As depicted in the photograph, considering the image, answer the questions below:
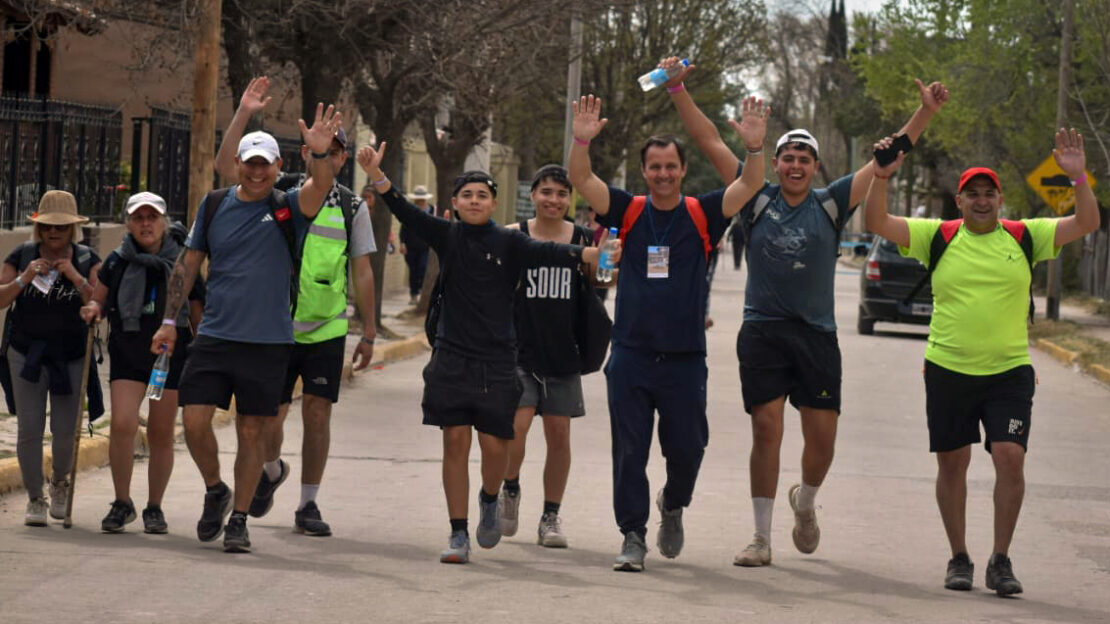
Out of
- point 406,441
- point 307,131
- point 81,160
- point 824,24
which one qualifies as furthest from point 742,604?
point 824,24

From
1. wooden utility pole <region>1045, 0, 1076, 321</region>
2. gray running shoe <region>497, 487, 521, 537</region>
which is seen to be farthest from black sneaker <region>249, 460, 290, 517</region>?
wooden utility pole <region>1045, 0, 1076, 321</region>

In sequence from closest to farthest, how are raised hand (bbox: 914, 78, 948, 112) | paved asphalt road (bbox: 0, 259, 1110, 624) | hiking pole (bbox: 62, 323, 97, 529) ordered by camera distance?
paved asphalt road (bbox: 0, 259, 1110, 624) < raised hand (bbox: 914, 78, 948, 112) < hiking pole (bbox: 62, 323, 97, 529)

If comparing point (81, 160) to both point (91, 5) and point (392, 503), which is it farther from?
point (392, 503)

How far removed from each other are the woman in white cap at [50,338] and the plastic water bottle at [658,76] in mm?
2942

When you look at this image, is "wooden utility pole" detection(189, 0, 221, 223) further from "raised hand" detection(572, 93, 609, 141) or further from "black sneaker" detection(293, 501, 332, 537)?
"raised hand" detection(572, 93, 609, 141)

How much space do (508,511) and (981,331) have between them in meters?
2.42

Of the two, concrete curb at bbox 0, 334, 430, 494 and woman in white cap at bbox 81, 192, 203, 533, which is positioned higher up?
woman in white cap at bbox 81, 192, 203, 533

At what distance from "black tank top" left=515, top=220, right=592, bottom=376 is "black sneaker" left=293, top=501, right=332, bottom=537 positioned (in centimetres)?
120

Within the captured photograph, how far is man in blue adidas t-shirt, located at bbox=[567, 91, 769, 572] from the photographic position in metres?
8.27

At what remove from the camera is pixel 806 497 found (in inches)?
348

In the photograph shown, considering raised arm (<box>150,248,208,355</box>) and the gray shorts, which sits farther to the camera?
the gray shorts

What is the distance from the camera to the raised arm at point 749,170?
27.0 ft

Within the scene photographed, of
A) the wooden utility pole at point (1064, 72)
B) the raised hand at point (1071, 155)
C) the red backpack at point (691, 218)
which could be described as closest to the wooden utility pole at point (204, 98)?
the red backpack at point (691, 218)

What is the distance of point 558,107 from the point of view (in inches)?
1788
